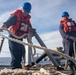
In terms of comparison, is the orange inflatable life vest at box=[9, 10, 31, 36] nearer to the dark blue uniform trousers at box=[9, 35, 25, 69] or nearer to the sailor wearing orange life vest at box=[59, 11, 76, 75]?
the dark blue uniform trousers at box=[9, 35, 25, 69]

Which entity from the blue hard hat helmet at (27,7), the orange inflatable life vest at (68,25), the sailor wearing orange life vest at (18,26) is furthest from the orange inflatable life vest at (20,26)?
the orange inflatable life vest at (68,25)

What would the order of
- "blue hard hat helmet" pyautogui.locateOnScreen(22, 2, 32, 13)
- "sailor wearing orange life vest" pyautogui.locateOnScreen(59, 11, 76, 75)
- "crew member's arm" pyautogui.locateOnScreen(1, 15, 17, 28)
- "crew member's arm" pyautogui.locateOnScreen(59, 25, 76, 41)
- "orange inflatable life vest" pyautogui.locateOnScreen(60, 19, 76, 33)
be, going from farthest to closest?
"orange inflatable life vest" pyautogui.locateOnScreen(60, 19, 76, 33) < "sailor wearing orange life vest" pyautogui.locateOnScreen(59, 11, 76, 75) < "crew member's arm" pyautogui.locateOnScreen(59, 25, 76, 41) < "blue hard hat helmet" pyautogui.locateOnScreen(22, 2, 32, 13) < "crew member's arm" pyautogui.locateOnScreen(1, 15, 17, 28)

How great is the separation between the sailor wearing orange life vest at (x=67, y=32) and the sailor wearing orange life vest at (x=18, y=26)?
1.48 m

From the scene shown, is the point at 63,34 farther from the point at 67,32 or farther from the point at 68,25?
the point at 68,25

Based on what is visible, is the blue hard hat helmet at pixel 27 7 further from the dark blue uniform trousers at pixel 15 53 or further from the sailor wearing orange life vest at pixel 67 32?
the sailor wearing orange life vest at pixel 67 32

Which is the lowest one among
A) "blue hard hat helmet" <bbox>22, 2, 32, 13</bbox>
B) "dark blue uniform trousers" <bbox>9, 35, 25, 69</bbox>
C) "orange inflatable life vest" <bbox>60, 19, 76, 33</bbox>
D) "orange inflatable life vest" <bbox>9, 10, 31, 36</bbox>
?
"dark blue uniform trousers" <bbox>9, 35, 25, 69</bbox>

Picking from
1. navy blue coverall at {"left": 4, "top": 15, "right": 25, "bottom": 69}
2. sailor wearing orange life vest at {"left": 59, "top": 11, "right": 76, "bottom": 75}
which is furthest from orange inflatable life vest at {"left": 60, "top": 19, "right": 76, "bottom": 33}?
navy blue coverall at {"left": 4, "top": 15, "right": 25, "bottom": 69}

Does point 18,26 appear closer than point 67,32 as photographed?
Yes

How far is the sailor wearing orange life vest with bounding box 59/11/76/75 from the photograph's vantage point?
6832 millimetres

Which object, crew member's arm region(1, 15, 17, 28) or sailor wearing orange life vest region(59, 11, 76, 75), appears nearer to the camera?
crew member's arm region(1, 15, 17, 28)

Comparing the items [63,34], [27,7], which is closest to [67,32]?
[63,34]

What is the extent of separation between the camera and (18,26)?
5.51 meters

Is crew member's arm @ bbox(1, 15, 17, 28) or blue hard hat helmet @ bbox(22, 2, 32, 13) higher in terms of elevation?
blue hard hat helmet @ bbox(22, 2, 32, 13)

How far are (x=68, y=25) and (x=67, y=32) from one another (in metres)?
0.20
